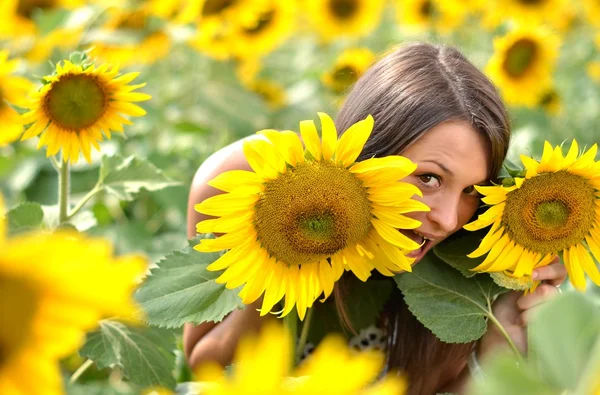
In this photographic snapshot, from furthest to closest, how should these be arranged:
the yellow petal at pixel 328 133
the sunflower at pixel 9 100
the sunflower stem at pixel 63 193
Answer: the sunflower stem at pixel 63 193 < the sunflower at pixel 9 100 < the yellow petal at pixel 328 133

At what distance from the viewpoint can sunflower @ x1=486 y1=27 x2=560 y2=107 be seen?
173cm

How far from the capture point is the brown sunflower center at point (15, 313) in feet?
0.98

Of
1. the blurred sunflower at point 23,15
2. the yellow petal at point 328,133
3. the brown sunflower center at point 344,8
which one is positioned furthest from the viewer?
the brown sunflower center at point 344,8

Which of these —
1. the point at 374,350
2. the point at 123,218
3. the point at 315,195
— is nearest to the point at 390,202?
the point at 315,195

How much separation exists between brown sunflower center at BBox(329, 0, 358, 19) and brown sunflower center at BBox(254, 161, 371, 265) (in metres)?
1.68

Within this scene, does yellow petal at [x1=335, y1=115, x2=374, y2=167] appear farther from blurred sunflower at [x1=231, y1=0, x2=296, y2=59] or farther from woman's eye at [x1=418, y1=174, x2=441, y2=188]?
blurred sunflower at [x1=231, y1=0, x2=296, y2=59]

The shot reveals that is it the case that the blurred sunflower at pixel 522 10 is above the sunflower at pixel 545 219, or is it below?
below

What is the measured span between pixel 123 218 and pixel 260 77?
0.75 metres

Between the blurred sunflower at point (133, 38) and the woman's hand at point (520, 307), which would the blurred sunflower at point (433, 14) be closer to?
the blurred sunflower at point (133, 38)

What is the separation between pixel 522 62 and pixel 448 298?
108 centimetres

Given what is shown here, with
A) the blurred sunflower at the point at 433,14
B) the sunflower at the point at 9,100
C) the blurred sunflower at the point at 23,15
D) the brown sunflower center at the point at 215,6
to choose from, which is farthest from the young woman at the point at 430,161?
the blurred sunflower at the point at 433,14

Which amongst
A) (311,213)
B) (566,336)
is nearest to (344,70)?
(311,213)

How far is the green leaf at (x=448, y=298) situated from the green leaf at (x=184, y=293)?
0.65 ft

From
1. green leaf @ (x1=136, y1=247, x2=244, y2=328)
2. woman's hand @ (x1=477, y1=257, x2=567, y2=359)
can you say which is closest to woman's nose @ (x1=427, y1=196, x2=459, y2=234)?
woman's hand @ (x1=477, y1=257, x2=567, y2=359)
